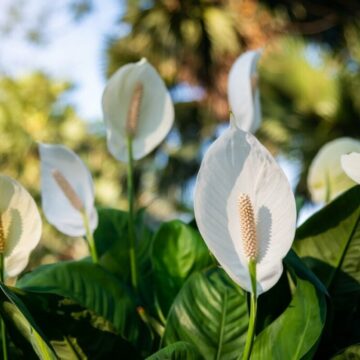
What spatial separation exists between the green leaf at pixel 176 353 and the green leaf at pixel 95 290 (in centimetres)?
6

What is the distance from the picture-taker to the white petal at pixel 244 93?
49cm

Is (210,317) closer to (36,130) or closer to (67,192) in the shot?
(67,192)

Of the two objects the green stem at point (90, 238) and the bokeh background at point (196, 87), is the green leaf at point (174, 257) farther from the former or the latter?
the bokeh background at point (196, 87)

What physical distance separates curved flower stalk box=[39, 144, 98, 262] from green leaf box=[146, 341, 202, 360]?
0.14 metres

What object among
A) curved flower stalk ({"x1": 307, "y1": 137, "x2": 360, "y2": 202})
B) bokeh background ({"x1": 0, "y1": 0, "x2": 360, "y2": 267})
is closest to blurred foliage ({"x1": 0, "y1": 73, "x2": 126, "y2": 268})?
bokeh background ({"x1": 0, "y1": 0, "x2": 360, "y2": 267})

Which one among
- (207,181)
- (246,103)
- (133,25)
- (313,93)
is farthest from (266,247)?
(133,25)

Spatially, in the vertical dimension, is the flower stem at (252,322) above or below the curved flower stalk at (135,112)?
below

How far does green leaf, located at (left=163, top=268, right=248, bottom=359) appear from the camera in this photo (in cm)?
37

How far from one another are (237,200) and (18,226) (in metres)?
0.14

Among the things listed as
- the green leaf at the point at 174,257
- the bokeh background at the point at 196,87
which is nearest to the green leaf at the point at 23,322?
the green leaf at the point at 174,257

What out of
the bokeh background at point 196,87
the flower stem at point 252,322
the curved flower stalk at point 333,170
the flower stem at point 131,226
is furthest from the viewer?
the bokeh background at point 196,87

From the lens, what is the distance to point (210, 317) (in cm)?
38

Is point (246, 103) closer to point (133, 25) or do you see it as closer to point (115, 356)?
point (115, 356)

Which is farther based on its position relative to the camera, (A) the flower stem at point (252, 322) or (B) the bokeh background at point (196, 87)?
(B) the bokeh background at point (196, 87)
